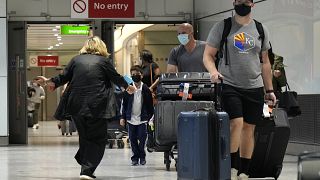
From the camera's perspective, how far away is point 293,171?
8.98m

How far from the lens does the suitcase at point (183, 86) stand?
8.19 meters

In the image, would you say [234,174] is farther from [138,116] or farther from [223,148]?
[138,116]

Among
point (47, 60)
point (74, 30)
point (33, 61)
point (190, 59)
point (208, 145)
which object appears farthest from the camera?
point (33, 61)

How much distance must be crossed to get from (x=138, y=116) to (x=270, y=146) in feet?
12.8

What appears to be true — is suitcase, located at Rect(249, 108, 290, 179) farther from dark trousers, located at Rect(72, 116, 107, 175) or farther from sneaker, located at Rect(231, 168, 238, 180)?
dark trousers, located at Rect(72, 116, 107, 175)

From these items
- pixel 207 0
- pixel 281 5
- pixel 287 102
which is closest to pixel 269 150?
pixel 287 102

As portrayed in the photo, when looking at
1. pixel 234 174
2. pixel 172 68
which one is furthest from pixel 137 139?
pixel 234 174

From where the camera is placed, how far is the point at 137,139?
10.8m

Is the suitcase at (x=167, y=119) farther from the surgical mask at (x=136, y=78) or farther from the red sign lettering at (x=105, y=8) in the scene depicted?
the red sign lettering at (x=105, y=8)

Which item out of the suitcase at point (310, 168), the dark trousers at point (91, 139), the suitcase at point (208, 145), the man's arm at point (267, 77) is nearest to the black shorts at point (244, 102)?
the man's arm at point (267, 77)

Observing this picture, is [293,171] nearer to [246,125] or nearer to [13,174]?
[246,125]

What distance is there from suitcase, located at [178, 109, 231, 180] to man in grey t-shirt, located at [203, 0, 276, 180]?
0.27m

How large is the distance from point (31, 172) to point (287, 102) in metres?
3.83

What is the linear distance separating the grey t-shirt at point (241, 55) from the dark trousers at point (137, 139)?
15.0 ft
